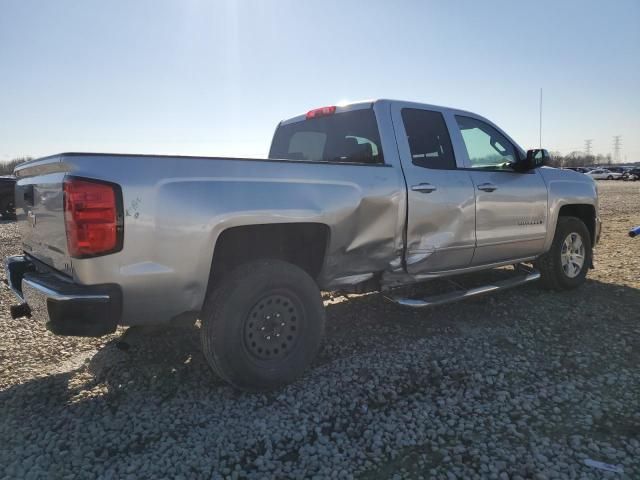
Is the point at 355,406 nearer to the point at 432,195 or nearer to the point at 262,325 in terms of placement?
the point at 262,325

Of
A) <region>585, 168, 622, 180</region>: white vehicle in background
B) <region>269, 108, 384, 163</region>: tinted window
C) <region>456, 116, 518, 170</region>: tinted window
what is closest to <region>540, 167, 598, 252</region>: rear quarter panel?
<region>456, 116, 518, 170</region>: tinted window

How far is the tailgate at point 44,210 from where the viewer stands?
103 inches

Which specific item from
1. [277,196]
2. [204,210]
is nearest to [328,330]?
[277,196]

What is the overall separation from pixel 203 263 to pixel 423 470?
5.45 ft

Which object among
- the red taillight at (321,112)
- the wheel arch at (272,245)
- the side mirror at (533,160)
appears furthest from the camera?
the side mirror at (533,160)

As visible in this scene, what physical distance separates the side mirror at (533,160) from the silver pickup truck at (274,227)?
1cm

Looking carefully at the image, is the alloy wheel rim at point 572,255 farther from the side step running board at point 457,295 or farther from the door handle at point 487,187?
the door handle at point 487,187

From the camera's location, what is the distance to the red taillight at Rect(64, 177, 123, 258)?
2.43 m

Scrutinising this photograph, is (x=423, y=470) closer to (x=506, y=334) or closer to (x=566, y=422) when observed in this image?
(x=566, y=422)

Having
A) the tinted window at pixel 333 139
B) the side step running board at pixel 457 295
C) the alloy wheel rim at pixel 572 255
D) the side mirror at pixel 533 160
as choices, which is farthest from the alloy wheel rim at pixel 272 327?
the alloy wheel rim at pixel 572 255

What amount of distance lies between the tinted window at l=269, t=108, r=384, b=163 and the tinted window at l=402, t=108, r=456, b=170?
32cm

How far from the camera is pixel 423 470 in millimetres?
2295

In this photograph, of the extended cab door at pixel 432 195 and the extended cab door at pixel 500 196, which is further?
the extended cab door at pixel 500 196

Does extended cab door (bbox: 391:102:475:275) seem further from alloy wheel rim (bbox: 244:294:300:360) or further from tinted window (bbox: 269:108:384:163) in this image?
alloy wheel rim (bbox: 244:294:300:360)
